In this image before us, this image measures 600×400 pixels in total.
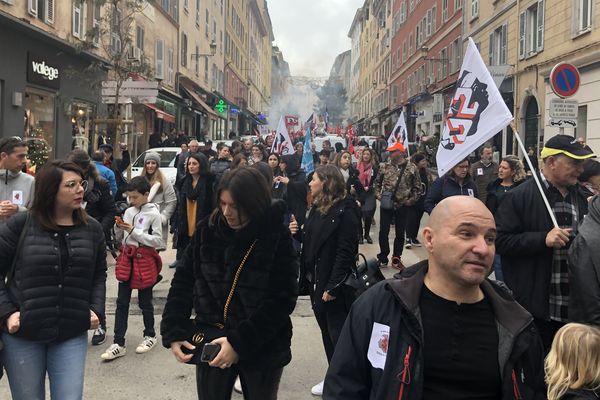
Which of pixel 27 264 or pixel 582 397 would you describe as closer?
pixel 582 397

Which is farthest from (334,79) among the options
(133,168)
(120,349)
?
(120,349)

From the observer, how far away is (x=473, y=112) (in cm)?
418

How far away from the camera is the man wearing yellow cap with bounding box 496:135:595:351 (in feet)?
11.2

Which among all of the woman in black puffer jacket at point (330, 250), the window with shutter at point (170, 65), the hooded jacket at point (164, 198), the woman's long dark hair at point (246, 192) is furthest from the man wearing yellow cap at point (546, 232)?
the window with shutter at point (170, 65)

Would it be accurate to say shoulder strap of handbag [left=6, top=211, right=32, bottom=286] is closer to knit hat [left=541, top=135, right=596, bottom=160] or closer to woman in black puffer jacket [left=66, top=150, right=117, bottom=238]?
woman in black puffer jacket [left=66, top=150, right=117, bottom=238]

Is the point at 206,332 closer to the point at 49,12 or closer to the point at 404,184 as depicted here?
the point at 404,184

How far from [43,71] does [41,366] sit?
1482cm

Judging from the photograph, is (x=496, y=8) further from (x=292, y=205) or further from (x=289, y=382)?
(x=289, y=382)

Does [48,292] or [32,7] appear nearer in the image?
[48,292]

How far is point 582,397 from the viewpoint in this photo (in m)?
2.28

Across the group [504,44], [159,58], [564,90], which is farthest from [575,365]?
[159,58]

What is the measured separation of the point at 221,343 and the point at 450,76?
3082 cm

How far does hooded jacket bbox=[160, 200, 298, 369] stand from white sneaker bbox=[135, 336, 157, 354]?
8.28 feet

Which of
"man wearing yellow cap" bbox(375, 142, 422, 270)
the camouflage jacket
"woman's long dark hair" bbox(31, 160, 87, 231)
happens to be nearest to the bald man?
"woman's long dark hair" bbox(31, 160, 87, 231)
